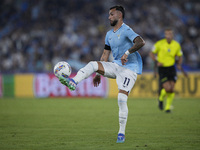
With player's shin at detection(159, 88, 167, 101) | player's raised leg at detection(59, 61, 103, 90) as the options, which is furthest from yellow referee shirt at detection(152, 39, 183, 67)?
player's raised leg at detection(59, 61, 103, 90)

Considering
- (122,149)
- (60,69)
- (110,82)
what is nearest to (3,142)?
(60,69)

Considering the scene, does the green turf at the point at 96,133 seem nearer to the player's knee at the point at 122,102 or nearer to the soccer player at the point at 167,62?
the player's knee at the point at 122,102

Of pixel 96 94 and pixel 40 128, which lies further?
pixel 96 94

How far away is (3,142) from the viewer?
6.70m

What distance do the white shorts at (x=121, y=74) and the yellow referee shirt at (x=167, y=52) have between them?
6.04 metres

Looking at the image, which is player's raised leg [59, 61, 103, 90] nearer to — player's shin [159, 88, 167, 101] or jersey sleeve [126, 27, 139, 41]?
jersey sleeve [126, 27, 139, 41]

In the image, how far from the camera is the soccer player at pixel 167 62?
12734 mm

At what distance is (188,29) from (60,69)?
18681 millimetres

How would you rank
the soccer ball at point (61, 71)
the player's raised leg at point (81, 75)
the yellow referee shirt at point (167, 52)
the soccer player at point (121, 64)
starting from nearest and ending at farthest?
the player's raised leg at point (81, 75) < the soccer ball at point (61, 71) < the soccer player at point (121, 64) < the yellow referee shirt at point (167, 52)

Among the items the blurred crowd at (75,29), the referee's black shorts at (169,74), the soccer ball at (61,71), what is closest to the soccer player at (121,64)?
the soccer ball at (61,71)

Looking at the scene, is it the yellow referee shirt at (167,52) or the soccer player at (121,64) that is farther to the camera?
the yellow referee shirt at (167,52)

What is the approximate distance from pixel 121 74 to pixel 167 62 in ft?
20.2

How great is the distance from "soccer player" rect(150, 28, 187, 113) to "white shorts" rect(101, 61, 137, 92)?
589cm

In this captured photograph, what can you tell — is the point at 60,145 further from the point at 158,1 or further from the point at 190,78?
the point at 158,1
